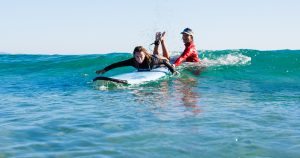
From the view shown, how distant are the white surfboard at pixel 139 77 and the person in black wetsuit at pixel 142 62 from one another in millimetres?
251

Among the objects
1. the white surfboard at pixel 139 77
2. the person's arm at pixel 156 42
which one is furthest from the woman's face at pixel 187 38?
the white surfboard at pixel 139 77

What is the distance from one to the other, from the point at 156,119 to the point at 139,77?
16.6ft

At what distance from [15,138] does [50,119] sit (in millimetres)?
1241

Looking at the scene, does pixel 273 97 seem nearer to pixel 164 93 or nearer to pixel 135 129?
pixel 164 93

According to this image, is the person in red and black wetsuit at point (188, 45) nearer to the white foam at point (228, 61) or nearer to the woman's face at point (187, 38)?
the woman's face at point (187, 38)

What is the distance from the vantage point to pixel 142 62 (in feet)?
40.9

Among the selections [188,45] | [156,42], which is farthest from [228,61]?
[156,42]

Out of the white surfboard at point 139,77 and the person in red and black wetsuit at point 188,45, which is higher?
the person in red and black wetsuit at point 188,45

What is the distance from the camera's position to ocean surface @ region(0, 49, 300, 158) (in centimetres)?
489

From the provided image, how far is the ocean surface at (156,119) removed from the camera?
16.1 ft

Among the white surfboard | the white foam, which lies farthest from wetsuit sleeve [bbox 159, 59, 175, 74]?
the white foam

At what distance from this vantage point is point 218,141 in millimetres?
5203

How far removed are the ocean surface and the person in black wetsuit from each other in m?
0.58

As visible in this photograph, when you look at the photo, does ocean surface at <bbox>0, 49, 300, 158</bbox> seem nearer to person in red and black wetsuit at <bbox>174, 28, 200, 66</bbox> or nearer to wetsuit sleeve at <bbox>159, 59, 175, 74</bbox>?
wetsuit sleeve at <bbox>159, 59, 175, 74</bbox>
